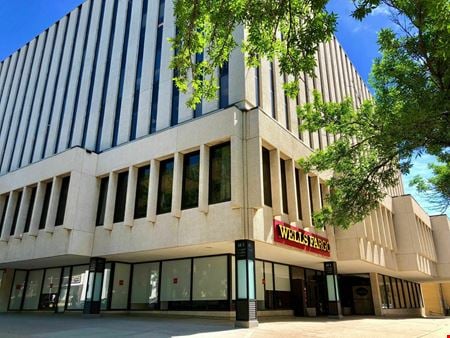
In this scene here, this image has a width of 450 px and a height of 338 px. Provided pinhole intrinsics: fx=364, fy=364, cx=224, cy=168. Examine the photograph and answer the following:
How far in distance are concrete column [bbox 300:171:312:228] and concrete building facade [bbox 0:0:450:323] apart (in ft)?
0.19

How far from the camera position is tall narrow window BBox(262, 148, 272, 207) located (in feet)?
55.5

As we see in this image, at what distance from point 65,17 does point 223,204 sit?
25141 mm

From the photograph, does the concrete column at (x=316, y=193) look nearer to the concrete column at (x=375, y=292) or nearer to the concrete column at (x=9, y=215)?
the concrete column at (x=375, y=292)

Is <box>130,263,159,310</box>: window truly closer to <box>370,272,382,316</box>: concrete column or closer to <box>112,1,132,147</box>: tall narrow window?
<box>112,1,132,147</box>: tall narrow window

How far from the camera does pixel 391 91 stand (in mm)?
11766

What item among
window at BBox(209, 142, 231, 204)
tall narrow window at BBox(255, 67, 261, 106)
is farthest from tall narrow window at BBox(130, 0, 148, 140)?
tall narrow window at BBox(255, 67, 261, 106)

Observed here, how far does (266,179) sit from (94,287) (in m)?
11.0

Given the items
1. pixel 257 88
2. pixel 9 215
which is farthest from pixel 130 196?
pixel 9 215

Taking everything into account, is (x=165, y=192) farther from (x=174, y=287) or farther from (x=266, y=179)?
(x=174, y=287)

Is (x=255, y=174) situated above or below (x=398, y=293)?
above

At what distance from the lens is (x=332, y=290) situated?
2166cm

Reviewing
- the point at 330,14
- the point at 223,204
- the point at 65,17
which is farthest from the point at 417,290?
the point at 65,17

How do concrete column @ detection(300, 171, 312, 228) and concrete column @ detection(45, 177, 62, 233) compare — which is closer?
concrete column @ detection(300, 171, 312, 228)

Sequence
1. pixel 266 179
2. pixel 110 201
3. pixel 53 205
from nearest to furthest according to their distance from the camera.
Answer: pixel 266 179 → pixel 110 201 → pixel 53 205
